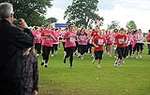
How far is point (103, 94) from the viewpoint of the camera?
1623 cm

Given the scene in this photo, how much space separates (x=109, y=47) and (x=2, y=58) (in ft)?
110

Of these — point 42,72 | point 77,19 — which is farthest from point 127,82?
point 77,19

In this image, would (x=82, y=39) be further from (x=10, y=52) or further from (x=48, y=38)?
(x=10, y=52)

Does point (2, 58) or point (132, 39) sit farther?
point (132, 39)

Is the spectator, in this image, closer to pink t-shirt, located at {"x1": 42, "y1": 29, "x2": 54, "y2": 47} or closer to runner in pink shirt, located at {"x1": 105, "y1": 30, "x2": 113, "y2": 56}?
pink t-shirt, located at {"x1": 42, "y1": 29, "x2": 54, "y2": 47}

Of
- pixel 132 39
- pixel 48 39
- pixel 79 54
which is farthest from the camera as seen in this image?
pixel 79 54

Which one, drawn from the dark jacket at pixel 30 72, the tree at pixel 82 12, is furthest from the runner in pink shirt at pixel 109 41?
the tree at pixel 82 12

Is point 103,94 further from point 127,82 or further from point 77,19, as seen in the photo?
point 77,19

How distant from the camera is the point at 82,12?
102 m

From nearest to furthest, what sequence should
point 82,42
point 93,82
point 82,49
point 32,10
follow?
1. point 93,82
2. point 82,49
3. point 82,42
4. point 32,10

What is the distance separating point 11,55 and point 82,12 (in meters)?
94.5

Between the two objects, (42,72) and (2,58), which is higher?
(2,58)

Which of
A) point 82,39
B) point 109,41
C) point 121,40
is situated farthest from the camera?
point 109,41

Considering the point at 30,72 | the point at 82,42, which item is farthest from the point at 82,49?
the point at 30,72
